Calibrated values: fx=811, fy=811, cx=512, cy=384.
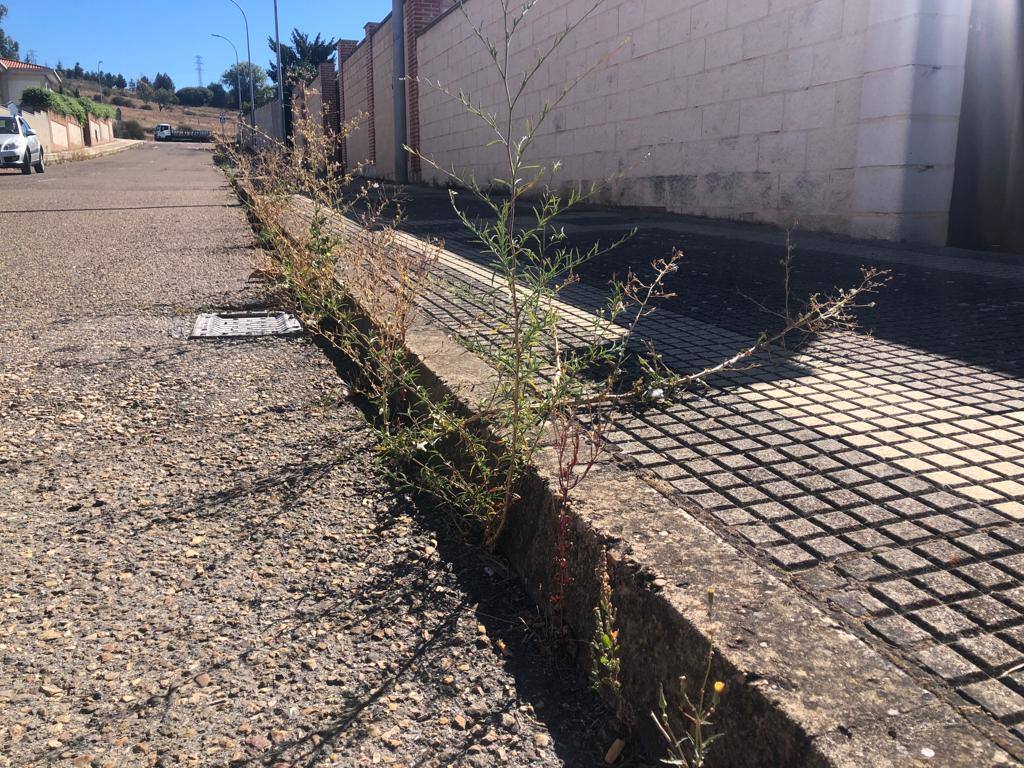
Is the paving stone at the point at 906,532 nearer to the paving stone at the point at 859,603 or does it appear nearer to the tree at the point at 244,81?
the paving stone at the point at 859,603

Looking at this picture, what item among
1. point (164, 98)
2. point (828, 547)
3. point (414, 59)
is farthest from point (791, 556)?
point (164, 98)

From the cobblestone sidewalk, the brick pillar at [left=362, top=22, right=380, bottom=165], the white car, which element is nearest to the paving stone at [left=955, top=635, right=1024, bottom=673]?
the cobblestone sidewalk

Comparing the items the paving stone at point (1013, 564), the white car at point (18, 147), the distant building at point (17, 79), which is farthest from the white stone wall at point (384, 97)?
the distant building at point (17, 79)

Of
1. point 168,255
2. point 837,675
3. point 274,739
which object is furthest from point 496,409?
point 168,255

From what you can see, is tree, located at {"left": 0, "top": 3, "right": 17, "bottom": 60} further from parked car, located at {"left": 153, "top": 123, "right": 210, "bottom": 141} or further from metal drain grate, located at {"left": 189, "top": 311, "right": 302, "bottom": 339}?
metal drain grate, located at {"left": 189, "top": 311, "right": 302, "bottom": 339}

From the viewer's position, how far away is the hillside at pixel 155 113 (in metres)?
89.4

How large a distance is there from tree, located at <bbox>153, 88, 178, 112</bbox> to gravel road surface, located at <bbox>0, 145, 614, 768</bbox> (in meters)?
122

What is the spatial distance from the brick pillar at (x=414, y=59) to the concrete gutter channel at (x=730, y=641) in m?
17.1

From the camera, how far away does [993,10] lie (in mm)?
6438

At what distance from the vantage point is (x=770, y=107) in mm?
7988

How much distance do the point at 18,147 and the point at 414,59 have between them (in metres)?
12.2

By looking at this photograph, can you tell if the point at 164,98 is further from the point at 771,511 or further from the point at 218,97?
the point at 771,511

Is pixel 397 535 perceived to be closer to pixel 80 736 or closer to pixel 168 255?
pixel 80 736

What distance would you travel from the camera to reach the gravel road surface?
151cm
